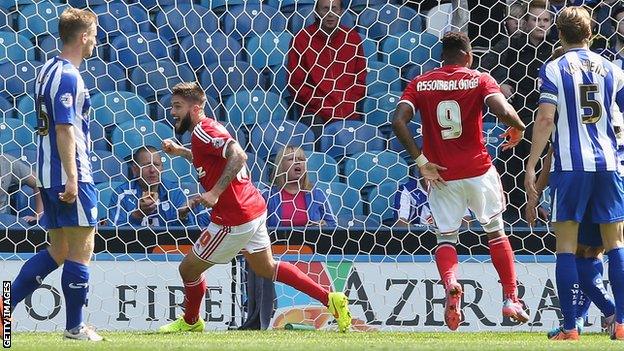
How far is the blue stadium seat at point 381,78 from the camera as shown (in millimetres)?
10461

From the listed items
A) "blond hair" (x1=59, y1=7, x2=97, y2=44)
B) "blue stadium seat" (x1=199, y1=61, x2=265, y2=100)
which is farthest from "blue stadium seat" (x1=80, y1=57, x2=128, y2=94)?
"blond hair" (x1=59, y1=7, x2=97, y2=44)

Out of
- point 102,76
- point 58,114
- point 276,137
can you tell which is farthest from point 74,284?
point 102,76

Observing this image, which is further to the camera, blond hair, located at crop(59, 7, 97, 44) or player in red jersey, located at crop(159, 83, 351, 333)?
player in red jersey, located at crop(159, 83, 351, 333)

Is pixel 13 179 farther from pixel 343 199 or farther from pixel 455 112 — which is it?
pixel 455 112

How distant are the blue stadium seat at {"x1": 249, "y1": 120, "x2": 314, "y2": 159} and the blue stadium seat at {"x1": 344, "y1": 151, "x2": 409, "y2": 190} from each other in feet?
1.20

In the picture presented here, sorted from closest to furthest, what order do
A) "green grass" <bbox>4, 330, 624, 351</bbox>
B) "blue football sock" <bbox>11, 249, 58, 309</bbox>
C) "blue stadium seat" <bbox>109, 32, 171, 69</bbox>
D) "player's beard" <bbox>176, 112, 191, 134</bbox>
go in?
1. "green grass" <bbox>4, 330, 624, 351</bbox>
2. "blue football sock" <bbox>11, 249, 58, 309</bbox>
3. "player's beard" <bbox>176, 112, 191, 134</bbox>
4. "blue stadium seat" <bbox>109, 32, 171, 69</bbox>

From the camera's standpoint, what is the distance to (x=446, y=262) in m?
7.65

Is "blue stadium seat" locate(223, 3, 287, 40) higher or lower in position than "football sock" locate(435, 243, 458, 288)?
higher

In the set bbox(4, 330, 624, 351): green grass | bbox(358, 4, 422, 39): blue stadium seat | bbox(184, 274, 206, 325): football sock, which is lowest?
bbox(4, 330, 624, 351): green grass

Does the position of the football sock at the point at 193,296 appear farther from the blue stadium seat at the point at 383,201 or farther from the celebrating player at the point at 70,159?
the blue stadium seat at the point at 383,201

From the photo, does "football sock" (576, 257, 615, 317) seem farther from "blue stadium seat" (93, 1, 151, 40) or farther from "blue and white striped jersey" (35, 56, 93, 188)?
"blue stadium seat" (93, 1, 151, 40)

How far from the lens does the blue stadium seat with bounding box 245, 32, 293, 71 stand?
10609 millimetres

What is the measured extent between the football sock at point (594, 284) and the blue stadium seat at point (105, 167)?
12.4 ft

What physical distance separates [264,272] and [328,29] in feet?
9.69
